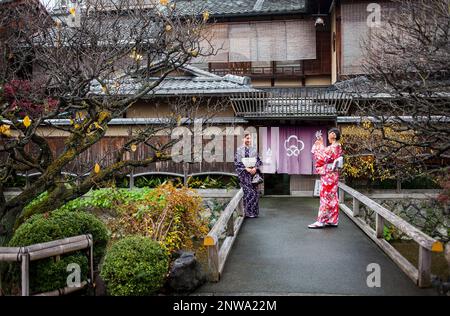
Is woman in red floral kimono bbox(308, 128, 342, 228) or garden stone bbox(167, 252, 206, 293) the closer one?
garden stone bbox(167, 252, 206, 293)

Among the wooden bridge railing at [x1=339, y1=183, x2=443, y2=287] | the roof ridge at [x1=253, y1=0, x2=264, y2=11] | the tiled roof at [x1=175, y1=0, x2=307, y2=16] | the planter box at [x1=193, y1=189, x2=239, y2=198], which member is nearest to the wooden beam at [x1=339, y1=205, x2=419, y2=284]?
the wooden bridge railing at [x1=339, y1=183, x2=443, y2=287]

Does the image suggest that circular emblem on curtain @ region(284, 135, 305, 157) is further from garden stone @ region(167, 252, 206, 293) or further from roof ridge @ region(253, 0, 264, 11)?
garden stone @ region(167, 252, 206, 293)

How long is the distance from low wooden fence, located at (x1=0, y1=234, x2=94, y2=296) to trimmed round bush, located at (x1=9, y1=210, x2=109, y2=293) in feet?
0.37

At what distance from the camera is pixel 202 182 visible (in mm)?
14320

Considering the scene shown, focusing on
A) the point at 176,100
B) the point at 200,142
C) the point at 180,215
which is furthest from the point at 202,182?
the point at 180,215

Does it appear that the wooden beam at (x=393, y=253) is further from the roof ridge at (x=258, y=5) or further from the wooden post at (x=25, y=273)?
the roof ridge at (x=258, y=5)

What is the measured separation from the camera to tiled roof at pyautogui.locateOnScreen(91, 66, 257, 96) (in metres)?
14.5

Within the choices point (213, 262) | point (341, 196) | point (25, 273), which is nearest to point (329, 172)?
point (341, 196)

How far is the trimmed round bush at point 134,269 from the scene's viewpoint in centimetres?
570

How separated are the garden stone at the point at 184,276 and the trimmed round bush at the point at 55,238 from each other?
4.48 feet

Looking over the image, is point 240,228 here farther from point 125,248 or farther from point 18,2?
point 18,2

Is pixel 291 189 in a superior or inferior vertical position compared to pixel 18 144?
inferior
